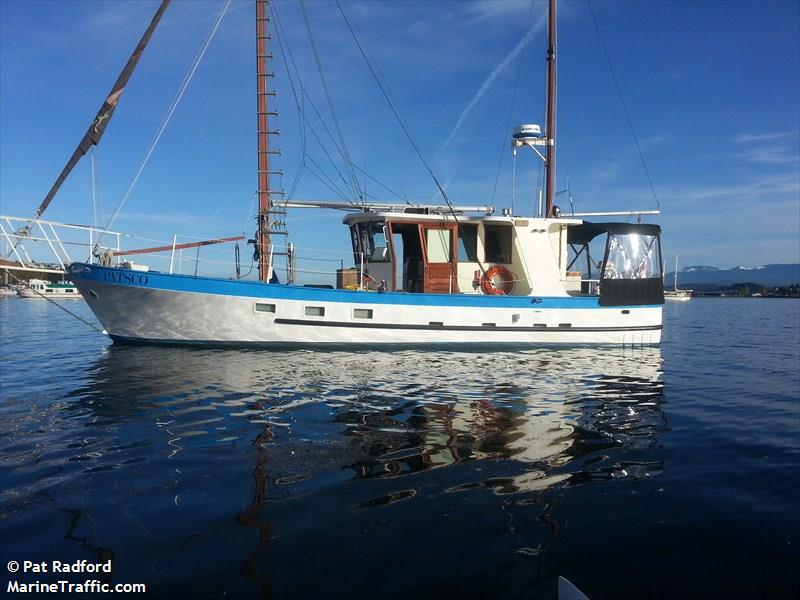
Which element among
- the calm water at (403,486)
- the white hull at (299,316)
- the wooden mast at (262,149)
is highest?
the wooden mast at (262,149)

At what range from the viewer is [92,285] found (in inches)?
600

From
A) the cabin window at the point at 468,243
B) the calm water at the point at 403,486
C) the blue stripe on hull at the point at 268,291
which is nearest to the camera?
the calm water at the point at 403,486

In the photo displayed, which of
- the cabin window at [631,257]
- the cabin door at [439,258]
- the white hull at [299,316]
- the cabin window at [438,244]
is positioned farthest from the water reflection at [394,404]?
the cabin window at [631,257]

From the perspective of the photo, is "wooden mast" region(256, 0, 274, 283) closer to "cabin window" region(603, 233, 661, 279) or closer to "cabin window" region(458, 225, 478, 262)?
"cabin window" region(458, 225, 478, 262)

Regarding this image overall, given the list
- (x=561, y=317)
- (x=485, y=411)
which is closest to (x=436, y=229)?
(x=561, y=317)

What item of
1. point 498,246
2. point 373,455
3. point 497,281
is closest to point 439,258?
point 497,281

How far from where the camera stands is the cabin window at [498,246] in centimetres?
1841

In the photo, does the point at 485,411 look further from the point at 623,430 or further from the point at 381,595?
the point at 381,595

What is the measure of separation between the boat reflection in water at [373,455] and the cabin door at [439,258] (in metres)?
5.27

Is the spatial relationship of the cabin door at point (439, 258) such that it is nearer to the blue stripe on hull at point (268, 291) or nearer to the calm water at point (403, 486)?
the blue stripe on hull at point (268, 291)

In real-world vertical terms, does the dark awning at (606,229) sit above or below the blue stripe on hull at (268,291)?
above

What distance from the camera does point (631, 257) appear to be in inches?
729

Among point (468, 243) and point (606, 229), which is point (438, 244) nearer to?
point (468, 243)

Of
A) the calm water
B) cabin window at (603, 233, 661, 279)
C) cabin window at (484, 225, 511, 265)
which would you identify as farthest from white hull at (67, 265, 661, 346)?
the calm water
